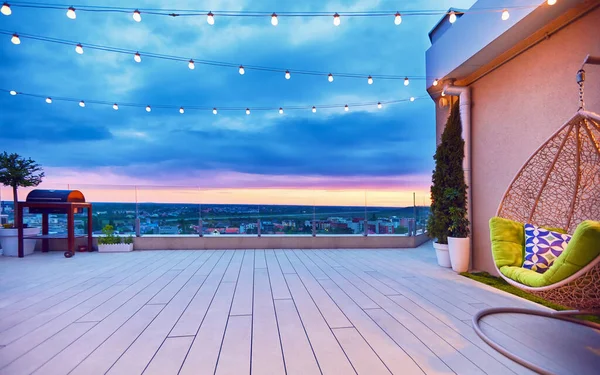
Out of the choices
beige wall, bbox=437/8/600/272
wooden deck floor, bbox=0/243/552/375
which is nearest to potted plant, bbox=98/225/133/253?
wooden deck floor, bbox=0/243/552/375

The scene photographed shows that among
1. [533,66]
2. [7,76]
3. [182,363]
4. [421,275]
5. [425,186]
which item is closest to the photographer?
[182,363]

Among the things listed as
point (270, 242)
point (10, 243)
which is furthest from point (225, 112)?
point (10, 243)

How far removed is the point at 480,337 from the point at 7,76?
9.42 metres

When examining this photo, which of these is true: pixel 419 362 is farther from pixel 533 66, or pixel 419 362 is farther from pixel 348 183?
pixel 348 183

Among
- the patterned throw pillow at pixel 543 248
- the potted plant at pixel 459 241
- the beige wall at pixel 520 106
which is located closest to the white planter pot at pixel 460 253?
the potted plant at pixel 459 241

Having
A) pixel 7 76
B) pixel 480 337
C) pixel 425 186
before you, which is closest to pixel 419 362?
Result: pixel 480 337

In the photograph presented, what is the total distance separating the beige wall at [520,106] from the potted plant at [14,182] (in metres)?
8.06

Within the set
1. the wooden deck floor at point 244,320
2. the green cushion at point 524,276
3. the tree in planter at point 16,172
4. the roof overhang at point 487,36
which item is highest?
the roof overhang at point 487,36

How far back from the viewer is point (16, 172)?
215 inches

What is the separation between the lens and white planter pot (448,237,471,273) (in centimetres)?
436

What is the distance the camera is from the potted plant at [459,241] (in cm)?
437

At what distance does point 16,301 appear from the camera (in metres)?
2.96

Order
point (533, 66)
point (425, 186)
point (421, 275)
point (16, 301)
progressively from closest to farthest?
point (16, 301), point (533, 66), point (421, 275), point (425, 186)

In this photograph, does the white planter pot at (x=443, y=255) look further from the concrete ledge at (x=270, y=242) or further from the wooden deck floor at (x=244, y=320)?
the concrete ledge at (x=270, y=242)
